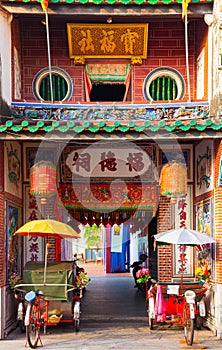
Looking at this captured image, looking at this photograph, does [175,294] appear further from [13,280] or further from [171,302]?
[13,280]

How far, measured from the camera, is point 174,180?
10.0 m

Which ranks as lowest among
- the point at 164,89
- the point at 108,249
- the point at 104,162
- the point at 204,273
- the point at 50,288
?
the point at 108,249

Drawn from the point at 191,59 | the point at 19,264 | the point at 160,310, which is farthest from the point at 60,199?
the point at 191,59

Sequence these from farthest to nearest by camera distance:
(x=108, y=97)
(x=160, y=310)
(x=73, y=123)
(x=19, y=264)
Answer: (x=108, y=97)
(x=19, y=264)
(x=160, y=310)
(x=73, y=123)

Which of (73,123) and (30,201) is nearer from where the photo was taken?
(73,123)

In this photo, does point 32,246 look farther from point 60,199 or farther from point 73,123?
point 73,123

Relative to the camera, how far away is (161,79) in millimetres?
12250

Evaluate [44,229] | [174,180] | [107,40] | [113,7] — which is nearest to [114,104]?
[107,40]

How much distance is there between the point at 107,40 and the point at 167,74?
5.00 ft

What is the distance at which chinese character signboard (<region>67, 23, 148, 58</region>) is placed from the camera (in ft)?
38.2

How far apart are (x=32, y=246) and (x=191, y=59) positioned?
5374 millimetres

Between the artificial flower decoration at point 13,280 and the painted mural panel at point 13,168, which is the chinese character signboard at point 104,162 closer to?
the painted mural panel at point 13,168

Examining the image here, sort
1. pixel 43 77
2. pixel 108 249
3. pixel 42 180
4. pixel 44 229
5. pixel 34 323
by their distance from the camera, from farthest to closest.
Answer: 1. pixel 108 249
2. pixel 43 77
3. pixel 42 180
4. pixel 44 229
5. pixel 34 323

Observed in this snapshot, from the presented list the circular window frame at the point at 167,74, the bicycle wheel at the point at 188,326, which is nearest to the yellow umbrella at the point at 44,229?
the bicycle wheel at the point at 188,326
